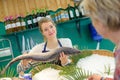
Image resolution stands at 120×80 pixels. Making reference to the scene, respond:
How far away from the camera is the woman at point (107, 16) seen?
1.01 m

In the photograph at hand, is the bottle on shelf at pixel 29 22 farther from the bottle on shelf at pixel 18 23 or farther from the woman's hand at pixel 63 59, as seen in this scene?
the woman's hand at pixel 63 59

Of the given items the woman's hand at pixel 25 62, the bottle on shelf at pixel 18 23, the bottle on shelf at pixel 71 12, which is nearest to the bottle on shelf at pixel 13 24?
the bottle on shelf at pixel 18 23

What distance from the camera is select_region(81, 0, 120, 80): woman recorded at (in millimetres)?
1007

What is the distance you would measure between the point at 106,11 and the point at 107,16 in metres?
0.02

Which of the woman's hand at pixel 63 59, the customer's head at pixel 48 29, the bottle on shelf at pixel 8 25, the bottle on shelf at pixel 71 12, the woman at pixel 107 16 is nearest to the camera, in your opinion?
the woman at pixel 107 16

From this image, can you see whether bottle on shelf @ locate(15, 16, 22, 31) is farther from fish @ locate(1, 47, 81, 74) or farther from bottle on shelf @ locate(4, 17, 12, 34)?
fish @ locate(1, 47, 81, 74)

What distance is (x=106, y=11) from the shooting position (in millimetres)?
1024

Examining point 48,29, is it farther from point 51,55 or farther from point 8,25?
point 8,25

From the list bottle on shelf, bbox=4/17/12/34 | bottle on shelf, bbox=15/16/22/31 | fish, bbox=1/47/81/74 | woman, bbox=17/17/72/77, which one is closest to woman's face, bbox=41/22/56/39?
woman, bbox=17/17/72/77

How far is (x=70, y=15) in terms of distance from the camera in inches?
150

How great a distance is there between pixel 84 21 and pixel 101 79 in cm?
292

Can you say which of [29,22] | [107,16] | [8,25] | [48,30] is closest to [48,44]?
[48,30]

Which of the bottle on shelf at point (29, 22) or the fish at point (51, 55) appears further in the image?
the bottle on shelf at point (29, 22)

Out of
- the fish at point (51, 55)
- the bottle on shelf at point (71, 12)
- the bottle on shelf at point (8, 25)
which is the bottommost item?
the fish at point (51, 55)
